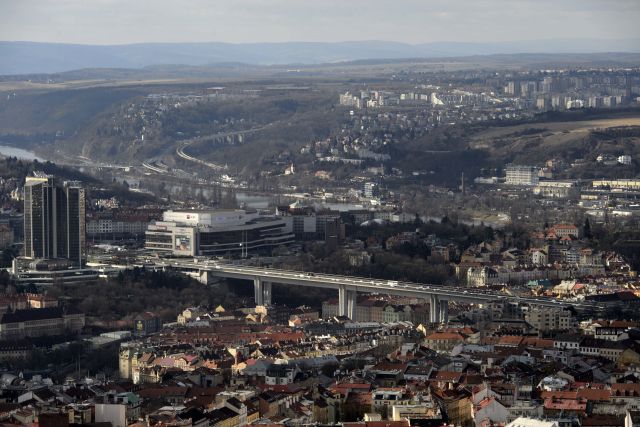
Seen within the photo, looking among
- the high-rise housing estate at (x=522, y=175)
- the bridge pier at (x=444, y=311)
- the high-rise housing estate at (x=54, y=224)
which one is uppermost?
the high-rise housing estate at (x=54, y=224)

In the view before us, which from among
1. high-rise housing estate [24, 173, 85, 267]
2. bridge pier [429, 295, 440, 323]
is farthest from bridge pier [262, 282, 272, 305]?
high-rise housing estate [24, 173, 85, 267]

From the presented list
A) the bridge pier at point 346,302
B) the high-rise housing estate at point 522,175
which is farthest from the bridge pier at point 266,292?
the high-rise housing estate at point 522,175

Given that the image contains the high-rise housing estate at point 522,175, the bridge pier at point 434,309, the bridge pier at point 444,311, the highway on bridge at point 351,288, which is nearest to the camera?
the bridge pier at point 444,311

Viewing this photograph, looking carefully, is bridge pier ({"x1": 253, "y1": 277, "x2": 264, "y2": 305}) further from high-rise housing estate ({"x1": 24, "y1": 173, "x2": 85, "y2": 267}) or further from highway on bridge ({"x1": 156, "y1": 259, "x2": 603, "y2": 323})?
high-rise housing estate ({"x1": 24, "y1": 173, "x2": 85, "y2": 267})

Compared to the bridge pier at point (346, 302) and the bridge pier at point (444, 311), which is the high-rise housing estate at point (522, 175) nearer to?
the bridge pier at point (346, 302)

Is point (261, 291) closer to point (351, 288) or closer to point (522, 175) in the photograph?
point (351, 288)

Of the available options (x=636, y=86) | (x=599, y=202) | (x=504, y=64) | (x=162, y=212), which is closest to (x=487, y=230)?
(x=162, y=212)

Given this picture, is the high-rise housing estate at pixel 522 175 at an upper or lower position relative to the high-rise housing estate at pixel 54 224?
lower
